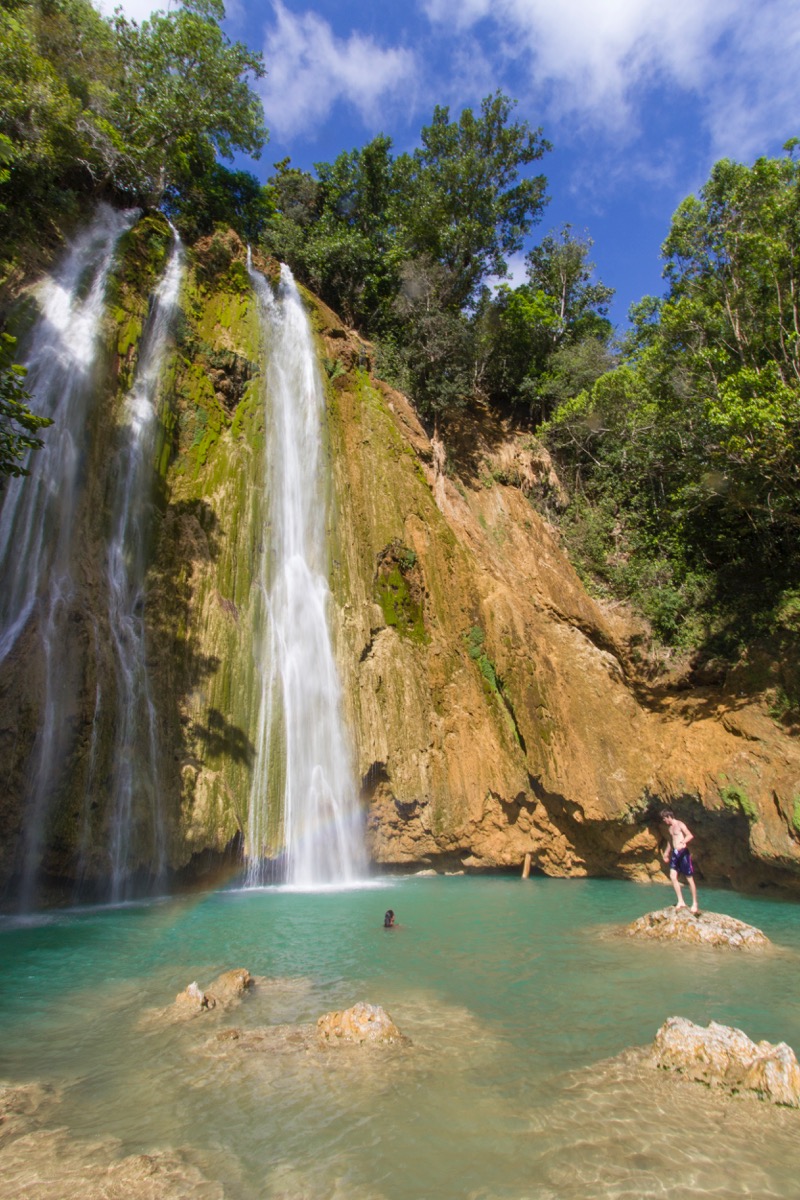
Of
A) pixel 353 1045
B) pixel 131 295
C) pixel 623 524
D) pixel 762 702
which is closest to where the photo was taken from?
Result: pixel 353 1045

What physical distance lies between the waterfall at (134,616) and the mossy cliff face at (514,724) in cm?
466

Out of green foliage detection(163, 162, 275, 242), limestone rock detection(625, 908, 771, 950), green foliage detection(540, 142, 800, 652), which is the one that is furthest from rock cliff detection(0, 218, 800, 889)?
green foliage detection(163, 162, 275, 242)

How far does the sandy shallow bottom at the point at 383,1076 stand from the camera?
3.75 metres

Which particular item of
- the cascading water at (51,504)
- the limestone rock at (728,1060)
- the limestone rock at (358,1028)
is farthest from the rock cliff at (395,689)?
the limestone rock at (728,1060)

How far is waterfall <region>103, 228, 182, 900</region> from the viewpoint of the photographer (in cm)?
1220

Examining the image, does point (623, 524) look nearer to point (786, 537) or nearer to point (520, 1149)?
point (786, 537)

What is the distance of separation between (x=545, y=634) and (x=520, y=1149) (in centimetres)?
1436

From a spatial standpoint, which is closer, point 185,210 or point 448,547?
point 448,547

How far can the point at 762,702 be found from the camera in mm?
15062

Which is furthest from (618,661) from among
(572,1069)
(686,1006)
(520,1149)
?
(520,1149)

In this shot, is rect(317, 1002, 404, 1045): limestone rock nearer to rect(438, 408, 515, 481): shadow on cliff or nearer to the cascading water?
the cascading water

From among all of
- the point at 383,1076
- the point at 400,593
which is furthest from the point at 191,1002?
the point at 400,593

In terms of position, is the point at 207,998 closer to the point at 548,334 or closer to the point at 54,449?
the point at 54,449

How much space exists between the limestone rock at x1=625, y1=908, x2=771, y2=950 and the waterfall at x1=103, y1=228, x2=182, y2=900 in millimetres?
8407
